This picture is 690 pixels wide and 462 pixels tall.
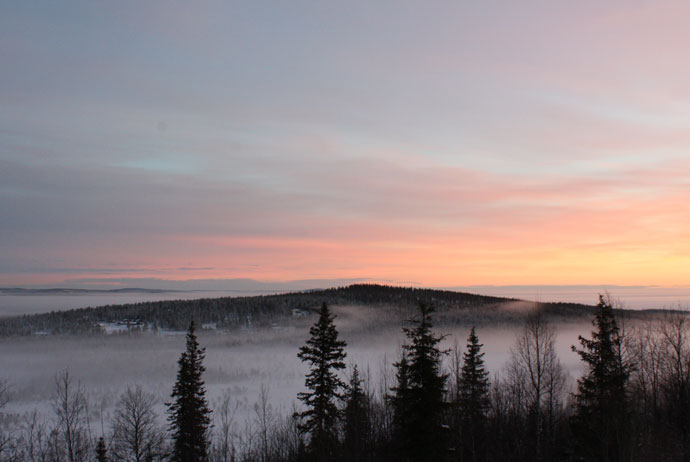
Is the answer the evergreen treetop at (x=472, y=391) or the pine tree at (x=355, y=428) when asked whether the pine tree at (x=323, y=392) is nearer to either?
the pine tree at (x=355, y=428)

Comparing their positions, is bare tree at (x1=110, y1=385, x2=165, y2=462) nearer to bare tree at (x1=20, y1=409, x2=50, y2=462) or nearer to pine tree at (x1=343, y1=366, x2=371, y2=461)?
bare tree at (x1=20, y1=409, x2=50, y2=462)

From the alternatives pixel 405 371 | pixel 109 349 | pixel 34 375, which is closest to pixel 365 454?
pixel 405 371

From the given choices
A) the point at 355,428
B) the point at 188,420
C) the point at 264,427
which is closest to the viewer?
the point at 188,420

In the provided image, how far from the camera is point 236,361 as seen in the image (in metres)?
178

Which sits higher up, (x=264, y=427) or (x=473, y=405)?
(x=473, y=405)

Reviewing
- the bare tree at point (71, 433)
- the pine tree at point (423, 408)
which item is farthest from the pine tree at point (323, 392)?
the bare tree at point (71, 433)

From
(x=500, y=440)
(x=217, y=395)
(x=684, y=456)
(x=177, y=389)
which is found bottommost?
(x=217, y=395)

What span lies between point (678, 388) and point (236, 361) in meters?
154

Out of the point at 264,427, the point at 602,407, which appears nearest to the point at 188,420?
the point at 264,427

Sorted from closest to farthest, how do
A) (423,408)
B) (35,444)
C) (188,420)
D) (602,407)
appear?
(423,408)
(602,407)
(188,420)
(35,444)

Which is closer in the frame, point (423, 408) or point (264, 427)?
point (423, 408)

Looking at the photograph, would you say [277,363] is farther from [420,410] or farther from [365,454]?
[420,410]

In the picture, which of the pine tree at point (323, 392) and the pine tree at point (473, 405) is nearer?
the pine tree at point (323, 392)

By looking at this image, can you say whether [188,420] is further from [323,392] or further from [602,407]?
[602,407]
